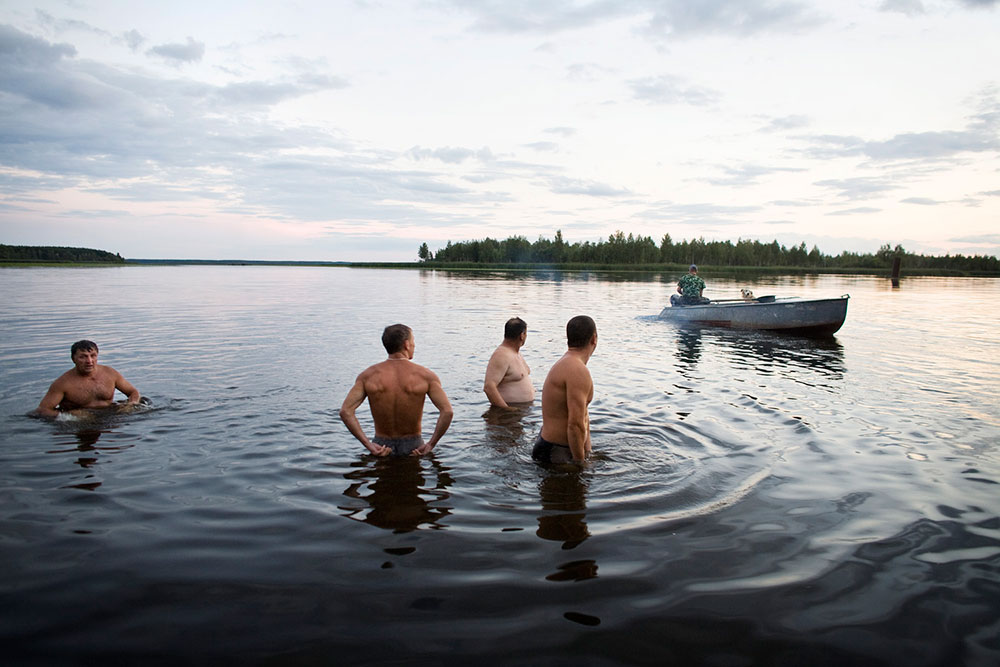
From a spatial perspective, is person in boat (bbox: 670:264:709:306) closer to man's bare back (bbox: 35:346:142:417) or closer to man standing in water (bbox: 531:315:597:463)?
man standing in water (bbox: 531:315:597:463)

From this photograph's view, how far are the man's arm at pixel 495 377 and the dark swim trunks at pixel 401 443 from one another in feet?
8.21

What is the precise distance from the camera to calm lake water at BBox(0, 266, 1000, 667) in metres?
3.67

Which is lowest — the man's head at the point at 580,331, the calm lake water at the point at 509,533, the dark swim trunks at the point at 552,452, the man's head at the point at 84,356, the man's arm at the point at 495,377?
the calm lake water at the point at 509,533

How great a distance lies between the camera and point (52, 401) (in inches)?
338

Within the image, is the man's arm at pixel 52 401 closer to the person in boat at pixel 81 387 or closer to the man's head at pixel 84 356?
the person in boat at pixel 81 387

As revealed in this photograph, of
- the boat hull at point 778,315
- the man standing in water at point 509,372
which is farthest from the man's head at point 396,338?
the boat hull at point 778,315

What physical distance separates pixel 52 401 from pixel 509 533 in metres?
7.43

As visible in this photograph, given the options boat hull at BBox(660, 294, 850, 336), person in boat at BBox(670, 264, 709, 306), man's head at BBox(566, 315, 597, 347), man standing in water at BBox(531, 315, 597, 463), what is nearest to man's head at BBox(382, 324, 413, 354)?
man standing in water at BBox(531, 315, 597, 463)

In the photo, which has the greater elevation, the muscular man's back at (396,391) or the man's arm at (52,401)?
the muscular man's back at (396,391)

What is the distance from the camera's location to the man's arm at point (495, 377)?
9117 mm

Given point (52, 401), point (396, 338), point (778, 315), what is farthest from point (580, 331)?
point (778, 315)

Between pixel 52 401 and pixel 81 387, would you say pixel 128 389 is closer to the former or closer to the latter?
pixel 81 387

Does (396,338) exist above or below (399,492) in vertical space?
above

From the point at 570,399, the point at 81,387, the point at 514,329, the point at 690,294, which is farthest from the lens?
the point at 690,294
